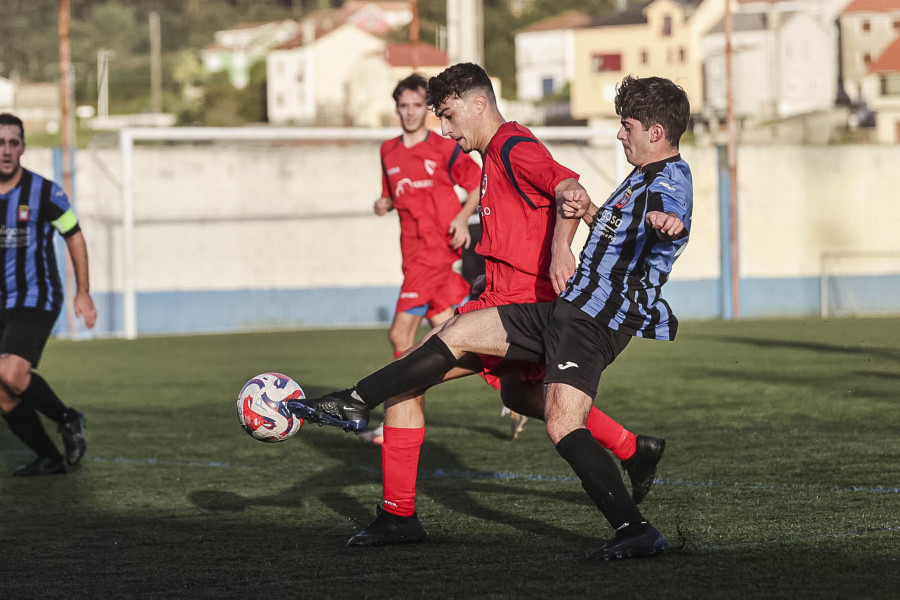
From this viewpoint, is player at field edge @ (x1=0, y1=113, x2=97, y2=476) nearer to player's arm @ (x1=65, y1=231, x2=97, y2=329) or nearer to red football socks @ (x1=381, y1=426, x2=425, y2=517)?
player's arm @ (x1=65, y1=231, x2=97, y2=329)

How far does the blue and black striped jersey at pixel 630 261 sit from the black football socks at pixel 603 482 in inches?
17.3

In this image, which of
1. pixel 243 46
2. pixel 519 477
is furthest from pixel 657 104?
pixel 243 46

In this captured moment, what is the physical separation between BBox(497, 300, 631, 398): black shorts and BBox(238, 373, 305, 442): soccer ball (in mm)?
834

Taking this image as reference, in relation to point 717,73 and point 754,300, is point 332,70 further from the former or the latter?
point 754,300

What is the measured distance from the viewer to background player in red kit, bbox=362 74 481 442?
8062mm

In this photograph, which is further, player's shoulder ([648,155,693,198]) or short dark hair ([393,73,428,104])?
short dark hair ([393,73,428,104])

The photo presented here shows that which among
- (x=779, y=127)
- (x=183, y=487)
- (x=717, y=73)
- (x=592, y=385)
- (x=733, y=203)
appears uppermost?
(x=717, y=73)

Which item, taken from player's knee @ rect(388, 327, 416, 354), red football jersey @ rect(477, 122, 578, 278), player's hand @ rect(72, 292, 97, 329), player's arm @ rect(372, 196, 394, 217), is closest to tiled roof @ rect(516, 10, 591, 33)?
player's arm @ rect(372, 196, 394, 217)

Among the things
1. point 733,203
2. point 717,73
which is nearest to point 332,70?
point 717,73

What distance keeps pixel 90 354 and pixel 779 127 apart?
17.4 metres

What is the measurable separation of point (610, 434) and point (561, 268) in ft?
2.46

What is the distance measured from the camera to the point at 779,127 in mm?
28062

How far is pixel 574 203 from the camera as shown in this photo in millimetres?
4484

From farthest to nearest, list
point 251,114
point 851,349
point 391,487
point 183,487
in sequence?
point 251,114 → point 851,349 → point 183,487 → point 391,487
